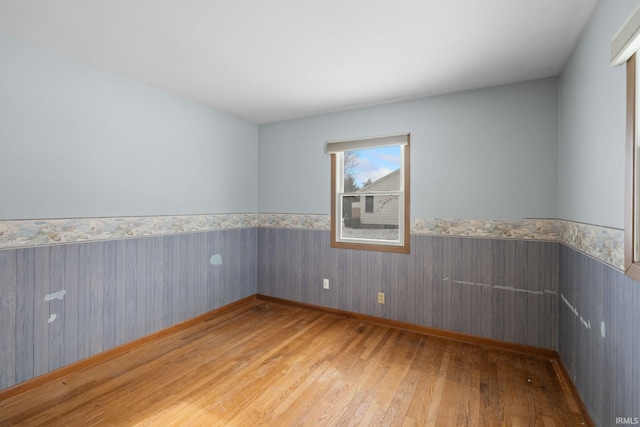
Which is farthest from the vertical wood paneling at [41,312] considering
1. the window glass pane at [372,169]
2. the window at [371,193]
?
the window glass pane at [372,169]

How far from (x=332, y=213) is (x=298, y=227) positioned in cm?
52

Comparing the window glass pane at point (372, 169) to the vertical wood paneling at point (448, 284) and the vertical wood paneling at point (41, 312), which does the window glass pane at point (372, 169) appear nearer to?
the vertical wood paneling at point (448, 284)

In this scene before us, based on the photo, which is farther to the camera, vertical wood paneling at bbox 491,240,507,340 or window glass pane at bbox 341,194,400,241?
window glass pane at bbox 341,194,400,241

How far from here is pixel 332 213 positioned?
3.52 meters

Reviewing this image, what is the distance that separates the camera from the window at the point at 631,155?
1.27 metres

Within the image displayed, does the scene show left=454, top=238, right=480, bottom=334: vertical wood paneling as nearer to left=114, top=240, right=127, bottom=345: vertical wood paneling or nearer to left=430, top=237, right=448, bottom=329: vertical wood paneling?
left=430, top=237, right=448, bottom=329: vertical wood paneling

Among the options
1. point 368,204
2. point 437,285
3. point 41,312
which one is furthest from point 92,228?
point 437,285

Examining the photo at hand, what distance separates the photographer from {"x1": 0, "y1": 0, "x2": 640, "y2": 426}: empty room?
1.71 m

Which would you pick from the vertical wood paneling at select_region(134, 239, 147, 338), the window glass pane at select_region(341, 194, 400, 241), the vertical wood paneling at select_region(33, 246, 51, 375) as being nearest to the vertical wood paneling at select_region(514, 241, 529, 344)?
the window glass pane at select_region(341, 194, 400, 241)

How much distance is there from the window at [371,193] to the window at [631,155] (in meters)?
1.79

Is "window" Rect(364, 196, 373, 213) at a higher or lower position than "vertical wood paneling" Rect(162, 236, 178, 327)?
higher

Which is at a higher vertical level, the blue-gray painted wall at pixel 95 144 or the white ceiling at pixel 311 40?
the white ceiling at pixel 311 40

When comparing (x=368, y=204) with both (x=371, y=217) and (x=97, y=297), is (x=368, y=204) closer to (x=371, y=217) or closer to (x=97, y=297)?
(x=371, y=217)

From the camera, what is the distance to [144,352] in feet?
8.43
